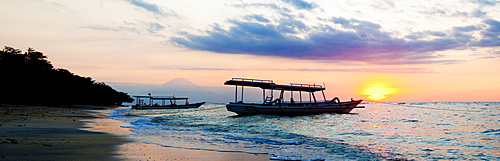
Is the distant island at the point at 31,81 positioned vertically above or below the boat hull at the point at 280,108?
above

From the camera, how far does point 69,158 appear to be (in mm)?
9070

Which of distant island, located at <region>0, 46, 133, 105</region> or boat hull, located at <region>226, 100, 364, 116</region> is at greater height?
distant island, located at <region>0, 46, 133, 105</region>

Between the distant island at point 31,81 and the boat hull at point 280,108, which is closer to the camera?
the boat hull at point 280,108

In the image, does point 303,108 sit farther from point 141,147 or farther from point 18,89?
point 18,89

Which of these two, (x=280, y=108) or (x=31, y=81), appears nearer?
(x=280, y=108)

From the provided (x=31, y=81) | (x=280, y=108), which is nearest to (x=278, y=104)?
(x=280, y=108)

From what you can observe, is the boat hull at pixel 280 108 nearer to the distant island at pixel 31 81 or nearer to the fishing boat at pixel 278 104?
the fishing boat at pixel 278 104

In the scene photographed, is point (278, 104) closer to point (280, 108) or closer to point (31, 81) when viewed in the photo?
point (280, 108)

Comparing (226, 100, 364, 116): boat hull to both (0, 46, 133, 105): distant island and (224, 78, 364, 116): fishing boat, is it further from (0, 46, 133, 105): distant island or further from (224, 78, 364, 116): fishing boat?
(0, 46, 133, 105): distant island

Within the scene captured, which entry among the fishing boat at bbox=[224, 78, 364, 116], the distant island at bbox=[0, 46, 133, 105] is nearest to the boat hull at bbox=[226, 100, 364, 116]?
the fishing boat at bbox=[224, 78, 364, 116]

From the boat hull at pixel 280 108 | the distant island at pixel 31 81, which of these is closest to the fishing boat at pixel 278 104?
the boat hull at pixel 280 108

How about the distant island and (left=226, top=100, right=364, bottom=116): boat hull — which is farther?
the distant island

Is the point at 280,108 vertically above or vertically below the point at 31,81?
below

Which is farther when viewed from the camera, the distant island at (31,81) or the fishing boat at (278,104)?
the distant island at (31,81)
